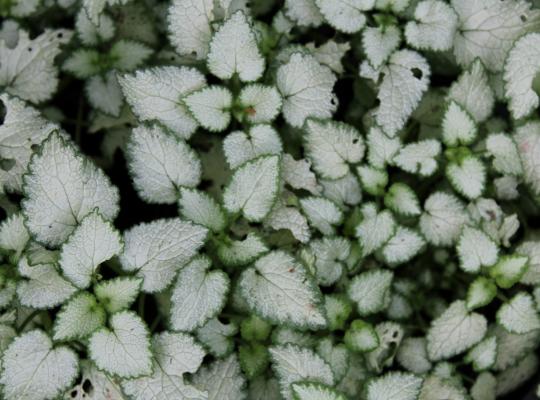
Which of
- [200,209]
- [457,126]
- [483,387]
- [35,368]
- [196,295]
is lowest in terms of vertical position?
[483,387]

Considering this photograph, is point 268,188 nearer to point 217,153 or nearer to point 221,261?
point 221,261

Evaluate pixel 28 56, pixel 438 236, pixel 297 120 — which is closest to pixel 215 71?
pixel 297 120

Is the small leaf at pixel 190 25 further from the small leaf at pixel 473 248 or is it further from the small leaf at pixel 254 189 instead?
the small leaf at pixel 473 248

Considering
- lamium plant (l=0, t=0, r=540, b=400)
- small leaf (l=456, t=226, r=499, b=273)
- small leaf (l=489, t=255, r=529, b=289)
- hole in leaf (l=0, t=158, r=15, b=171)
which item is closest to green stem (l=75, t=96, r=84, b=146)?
lamium plant (l=0, t=0, r=540, b=400)

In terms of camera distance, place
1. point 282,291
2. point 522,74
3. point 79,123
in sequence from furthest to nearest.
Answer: point 79,123 → point 522,74 → point 282,291

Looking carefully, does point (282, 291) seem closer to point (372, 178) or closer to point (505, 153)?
point (372, 178)

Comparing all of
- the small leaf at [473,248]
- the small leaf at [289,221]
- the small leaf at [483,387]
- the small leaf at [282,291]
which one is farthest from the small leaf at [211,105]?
the small leaf at [483,387]

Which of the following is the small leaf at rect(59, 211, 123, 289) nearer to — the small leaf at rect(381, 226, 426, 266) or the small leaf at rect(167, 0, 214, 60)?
the small leaf at rect(167, 0, 214, 60)

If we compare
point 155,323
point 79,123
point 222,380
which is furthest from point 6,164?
point 222,380
